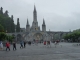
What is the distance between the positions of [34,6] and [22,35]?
31154 mm

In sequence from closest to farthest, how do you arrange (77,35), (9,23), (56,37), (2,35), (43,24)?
(2,35) → (9,23) → (77,35) → (43,24) → (56,37)

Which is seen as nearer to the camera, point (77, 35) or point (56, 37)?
point (77, 35)

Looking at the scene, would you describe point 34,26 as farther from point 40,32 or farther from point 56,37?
point 56,37

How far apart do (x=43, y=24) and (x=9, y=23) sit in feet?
233

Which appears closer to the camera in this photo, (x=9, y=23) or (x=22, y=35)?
(x=9, y=23)

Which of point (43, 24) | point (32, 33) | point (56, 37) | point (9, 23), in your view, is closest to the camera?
point (9, 23)


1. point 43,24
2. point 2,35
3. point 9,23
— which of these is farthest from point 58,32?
point 2,35

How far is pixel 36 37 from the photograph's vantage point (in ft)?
540

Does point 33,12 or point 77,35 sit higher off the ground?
point 33,12

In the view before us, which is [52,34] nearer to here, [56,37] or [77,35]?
[56,37]

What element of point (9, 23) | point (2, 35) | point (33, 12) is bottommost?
point (2, 35)

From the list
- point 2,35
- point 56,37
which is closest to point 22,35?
point 56,37

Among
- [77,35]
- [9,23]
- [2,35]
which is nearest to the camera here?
[2,35]

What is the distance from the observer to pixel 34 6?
181 metres
